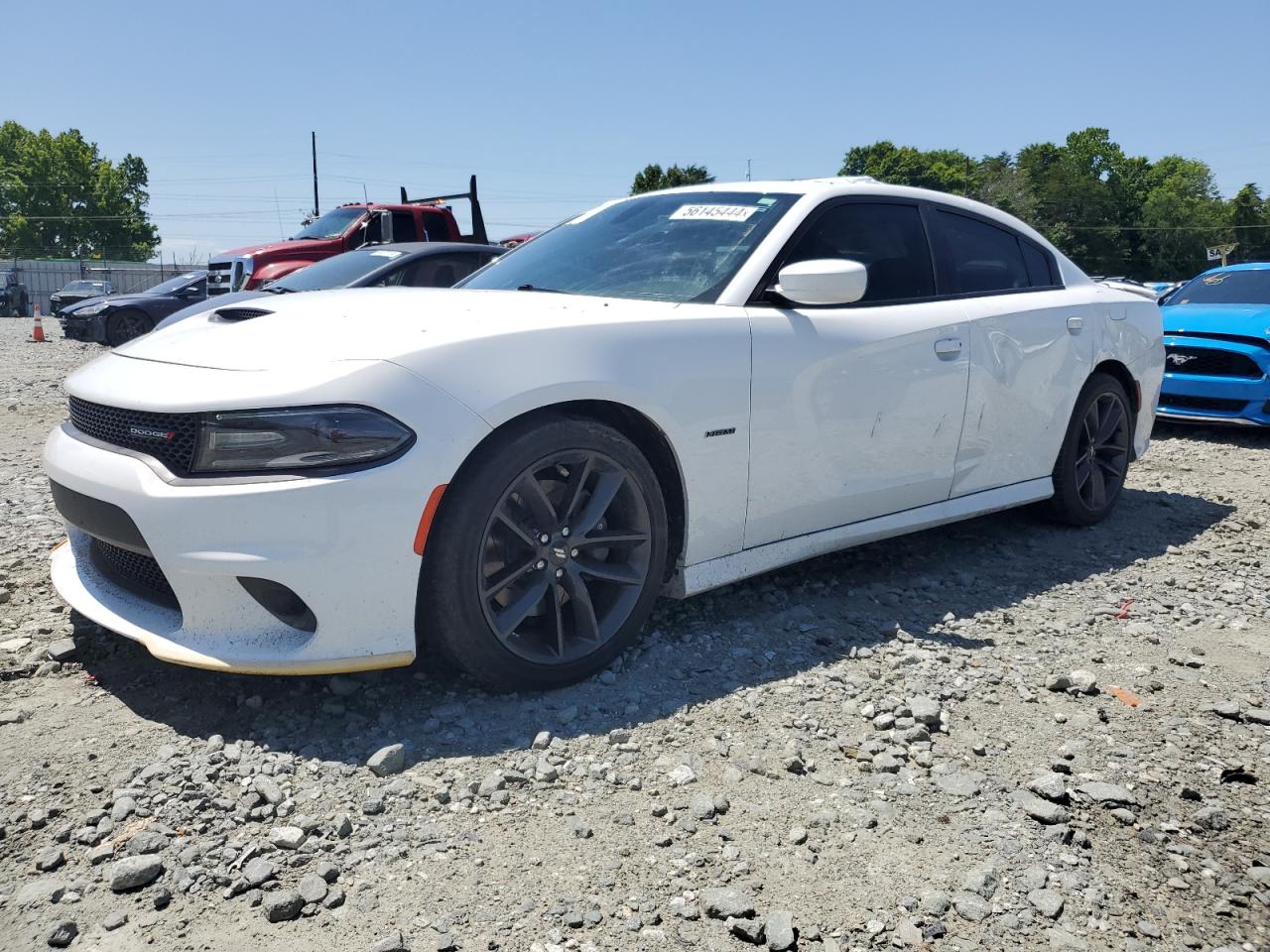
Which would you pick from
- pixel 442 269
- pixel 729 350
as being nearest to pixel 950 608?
pixel 729 350

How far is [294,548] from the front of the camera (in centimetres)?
253

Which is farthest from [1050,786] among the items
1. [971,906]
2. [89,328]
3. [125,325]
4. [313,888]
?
[89,328]

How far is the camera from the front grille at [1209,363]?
806cm

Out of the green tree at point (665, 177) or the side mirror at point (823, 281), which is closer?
the side mirror at point (823, 281)

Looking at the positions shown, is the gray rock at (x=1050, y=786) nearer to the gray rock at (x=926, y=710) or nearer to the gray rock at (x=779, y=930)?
the gray rock at (x=926, y=710)

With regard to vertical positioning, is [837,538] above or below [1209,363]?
below

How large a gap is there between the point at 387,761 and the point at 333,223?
12.3 meters

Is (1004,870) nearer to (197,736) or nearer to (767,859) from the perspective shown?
(767,859)

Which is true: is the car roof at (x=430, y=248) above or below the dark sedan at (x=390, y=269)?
above

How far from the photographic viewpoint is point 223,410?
8.42ft

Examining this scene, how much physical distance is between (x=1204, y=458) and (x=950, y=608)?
4614 millimetres

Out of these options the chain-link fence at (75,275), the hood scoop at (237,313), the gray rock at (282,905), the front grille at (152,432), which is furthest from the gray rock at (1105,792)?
the chain-link fence at (75,275)

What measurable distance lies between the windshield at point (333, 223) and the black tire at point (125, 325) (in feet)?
14.6

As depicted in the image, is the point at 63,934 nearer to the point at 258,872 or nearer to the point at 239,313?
the point at 258,872
